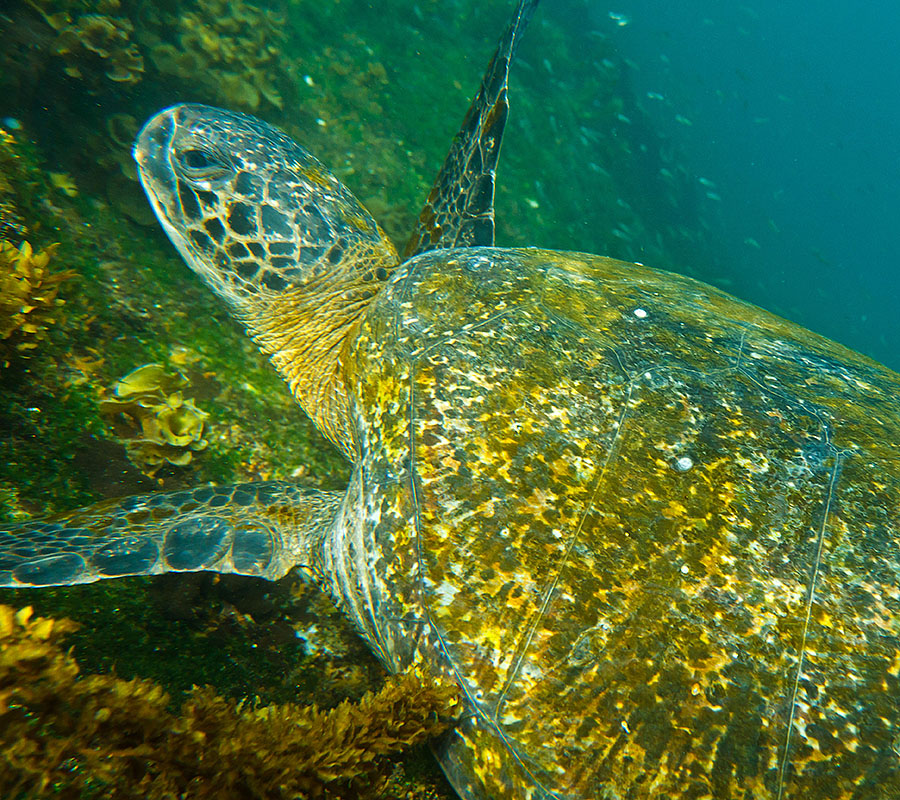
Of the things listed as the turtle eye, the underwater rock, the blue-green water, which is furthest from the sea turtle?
the blue-green water

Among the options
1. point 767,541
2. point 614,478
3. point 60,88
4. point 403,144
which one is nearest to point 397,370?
point 614,478

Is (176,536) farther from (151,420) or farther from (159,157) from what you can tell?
(159,157)

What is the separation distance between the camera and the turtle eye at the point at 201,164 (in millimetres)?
2459

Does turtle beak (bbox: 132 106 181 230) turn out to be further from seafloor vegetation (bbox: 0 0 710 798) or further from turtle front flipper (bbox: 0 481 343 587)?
turtle front flipper (bbox: 0 481 343 587)

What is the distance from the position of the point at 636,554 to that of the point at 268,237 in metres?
2.36

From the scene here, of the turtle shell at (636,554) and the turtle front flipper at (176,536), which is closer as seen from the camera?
the turtle shell at (636,554)

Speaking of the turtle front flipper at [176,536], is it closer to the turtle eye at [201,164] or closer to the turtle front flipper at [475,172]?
the turtle eye at [201,164]

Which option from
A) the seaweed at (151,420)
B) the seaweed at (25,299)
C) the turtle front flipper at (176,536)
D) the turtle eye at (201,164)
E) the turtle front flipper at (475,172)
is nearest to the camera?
the turtle front flipper at (176,536)

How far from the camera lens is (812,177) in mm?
45719

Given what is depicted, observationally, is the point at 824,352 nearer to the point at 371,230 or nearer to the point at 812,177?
the point at 371,230

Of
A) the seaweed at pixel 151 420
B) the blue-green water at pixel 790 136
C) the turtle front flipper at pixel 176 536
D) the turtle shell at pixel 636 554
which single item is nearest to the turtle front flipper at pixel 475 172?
the turtle shell at pixel 636 554

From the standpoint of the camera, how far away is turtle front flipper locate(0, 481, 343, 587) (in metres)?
1.45

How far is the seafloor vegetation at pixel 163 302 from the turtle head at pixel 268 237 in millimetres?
312

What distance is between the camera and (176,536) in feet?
5.49
